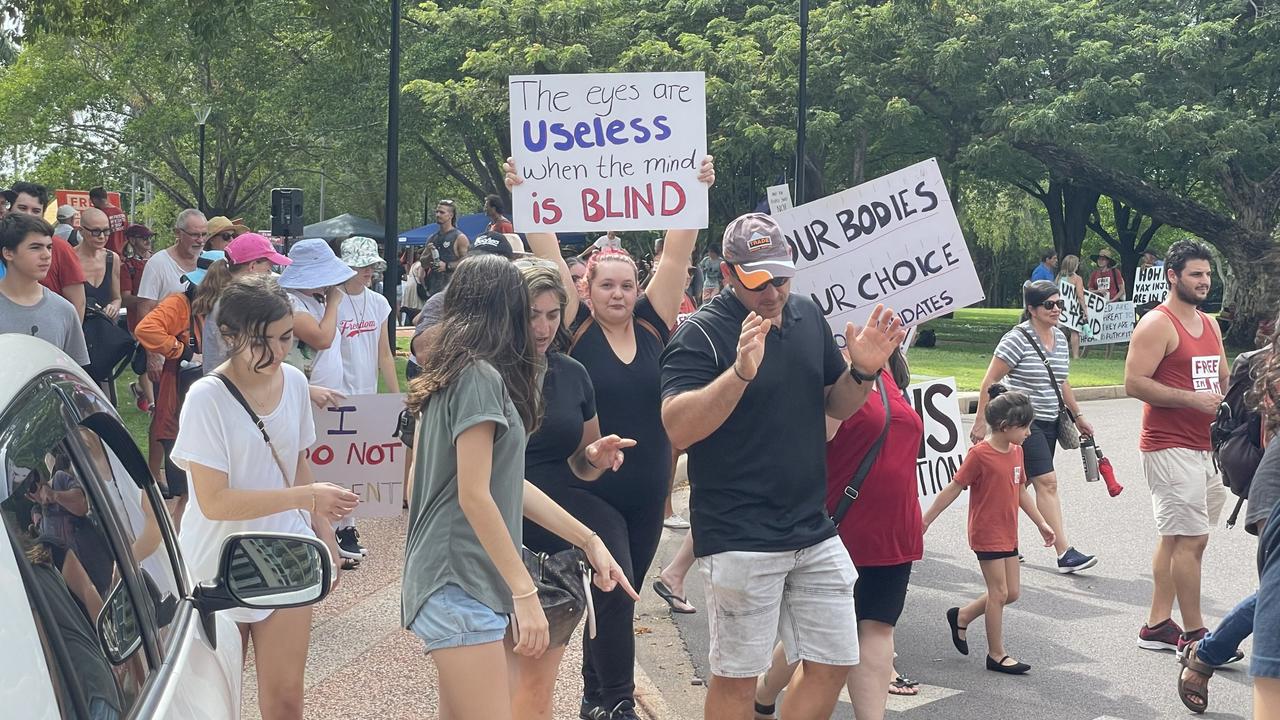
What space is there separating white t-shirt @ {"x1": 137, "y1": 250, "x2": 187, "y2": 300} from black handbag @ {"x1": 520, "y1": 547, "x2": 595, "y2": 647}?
228 inches

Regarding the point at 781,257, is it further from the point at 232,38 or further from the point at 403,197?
the point at 403,197

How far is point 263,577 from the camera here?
282cm

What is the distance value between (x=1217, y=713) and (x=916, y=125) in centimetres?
2690

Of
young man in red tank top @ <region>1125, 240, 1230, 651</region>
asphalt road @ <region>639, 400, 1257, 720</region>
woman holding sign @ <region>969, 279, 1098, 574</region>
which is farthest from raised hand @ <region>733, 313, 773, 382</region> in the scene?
woman holding sign @ <region>969, 279, 1098, 574</region>

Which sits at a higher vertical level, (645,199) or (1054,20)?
(1054,20)

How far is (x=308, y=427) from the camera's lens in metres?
4.60

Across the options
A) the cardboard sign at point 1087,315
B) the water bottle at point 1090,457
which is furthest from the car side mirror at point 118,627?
the cardboard sign at point 1087,315

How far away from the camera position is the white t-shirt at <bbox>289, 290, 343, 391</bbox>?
24.4 ft

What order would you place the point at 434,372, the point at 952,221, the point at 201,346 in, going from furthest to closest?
the point at 201,346 < the point at 952,221 < the point at 434,372

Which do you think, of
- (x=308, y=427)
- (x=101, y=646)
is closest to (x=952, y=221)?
(x=308, y=427)

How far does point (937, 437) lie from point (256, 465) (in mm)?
3964

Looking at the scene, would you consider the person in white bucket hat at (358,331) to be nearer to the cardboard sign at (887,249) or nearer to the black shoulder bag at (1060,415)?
the cardboard sign at (887,249)

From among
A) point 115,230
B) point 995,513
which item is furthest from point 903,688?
point 115,230

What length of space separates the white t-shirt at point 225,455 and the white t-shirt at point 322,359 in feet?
10.0
